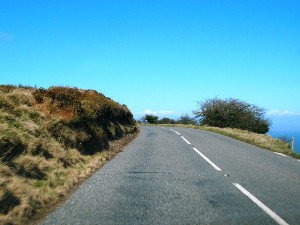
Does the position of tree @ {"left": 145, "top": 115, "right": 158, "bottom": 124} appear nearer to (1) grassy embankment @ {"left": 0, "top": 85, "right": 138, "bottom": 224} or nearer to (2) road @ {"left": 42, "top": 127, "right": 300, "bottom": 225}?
(1) grassy embankment @ {"left": 0, "top": 85, "right": 138, "bottom": 224}

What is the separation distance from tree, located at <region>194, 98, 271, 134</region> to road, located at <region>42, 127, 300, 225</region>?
44292mm

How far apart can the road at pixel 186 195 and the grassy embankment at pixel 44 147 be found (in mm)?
558

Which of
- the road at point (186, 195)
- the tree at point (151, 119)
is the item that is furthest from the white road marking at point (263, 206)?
the tree at point (151, 119)

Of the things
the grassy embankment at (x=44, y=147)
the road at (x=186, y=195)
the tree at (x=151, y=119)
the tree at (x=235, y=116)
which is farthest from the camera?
the tree at (x=151, y=119)

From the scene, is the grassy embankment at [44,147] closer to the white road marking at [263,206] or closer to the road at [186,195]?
the road at [186,195]

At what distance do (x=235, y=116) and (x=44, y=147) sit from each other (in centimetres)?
4874

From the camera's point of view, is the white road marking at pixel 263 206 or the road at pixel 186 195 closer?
the white road marking at pixel 263 206

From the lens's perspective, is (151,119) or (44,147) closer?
(44,147)

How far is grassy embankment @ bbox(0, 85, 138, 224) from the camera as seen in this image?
781cm

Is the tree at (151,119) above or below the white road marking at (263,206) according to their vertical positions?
above

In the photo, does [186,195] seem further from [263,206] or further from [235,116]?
[235,116]

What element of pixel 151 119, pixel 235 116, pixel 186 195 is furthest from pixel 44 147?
pixel 151 119

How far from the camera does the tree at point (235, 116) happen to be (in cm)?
5744

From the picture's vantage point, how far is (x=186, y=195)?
852 centimetres
